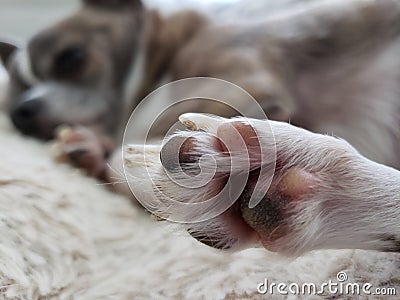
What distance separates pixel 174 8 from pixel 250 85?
521mm

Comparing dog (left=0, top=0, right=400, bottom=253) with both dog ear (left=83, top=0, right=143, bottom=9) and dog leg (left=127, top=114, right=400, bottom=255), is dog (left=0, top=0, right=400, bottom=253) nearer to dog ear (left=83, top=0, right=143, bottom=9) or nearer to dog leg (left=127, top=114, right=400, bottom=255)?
dog ear (left=83, top=0, right=143, bottom=9)

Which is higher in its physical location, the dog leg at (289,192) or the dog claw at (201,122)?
the dog claw at (201,122)

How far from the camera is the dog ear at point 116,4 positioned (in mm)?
1872

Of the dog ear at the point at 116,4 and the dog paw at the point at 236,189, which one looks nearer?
the dog paw at the point at 236,189

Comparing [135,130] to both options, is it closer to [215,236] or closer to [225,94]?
[225,94]

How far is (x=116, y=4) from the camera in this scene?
6.15 ft

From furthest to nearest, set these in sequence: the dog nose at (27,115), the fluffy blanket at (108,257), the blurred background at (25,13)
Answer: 1. the blurred background at (25,13)
2. the dog nose at (27,115)
3. the fluffy blanket at (108,257)

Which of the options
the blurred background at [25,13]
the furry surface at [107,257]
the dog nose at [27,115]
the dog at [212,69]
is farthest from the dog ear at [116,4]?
the furry surface at [107,257]

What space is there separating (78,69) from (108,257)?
0.90 m

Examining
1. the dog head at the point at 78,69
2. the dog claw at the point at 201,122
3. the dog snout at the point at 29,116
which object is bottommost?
the dog snout at the point at 29,116

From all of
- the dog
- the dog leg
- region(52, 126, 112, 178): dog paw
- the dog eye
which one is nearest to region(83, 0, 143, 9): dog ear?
the dog

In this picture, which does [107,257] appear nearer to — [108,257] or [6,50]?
[108,257]

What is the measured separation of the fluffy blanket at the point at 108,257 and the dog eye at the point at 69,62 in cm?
64

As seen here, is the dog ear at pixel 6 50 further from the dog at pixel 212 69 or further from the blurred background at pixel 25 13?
the blurred background at pixel 25 13
